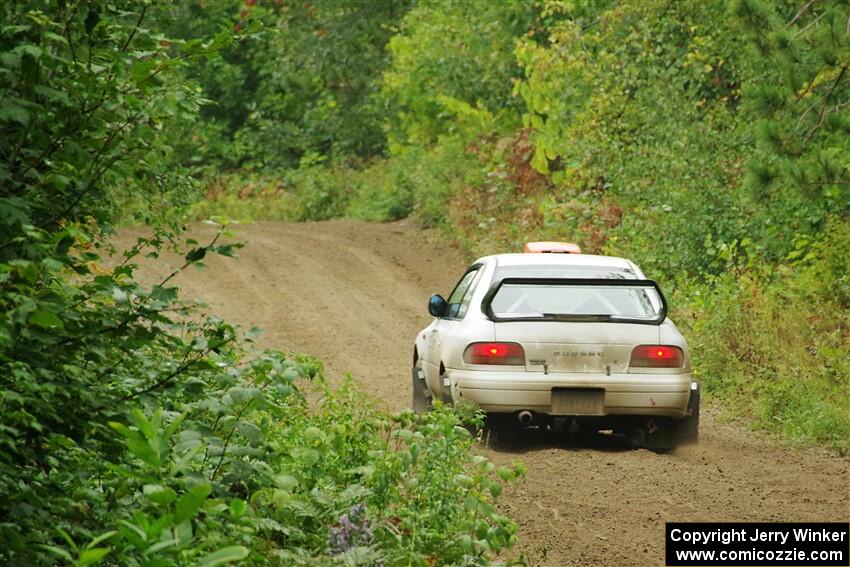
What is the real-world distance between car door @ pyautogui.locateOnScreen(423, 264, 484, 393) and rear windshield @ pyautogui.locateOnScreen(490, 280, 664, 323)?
1.46 ft

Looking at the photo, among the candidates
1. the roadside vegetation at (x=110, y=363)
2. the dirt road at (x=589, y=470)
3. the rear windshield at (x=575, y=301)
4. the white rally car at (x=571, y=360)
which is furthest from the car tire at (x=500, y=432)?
the roadside vegetation at (x=110, y=363)

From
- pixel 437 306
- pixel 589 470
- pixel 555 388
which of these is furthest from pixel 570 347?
pixel 437 306

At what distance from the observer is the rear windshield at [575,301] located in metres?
11.2

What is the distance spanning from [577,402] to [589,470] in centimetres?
87

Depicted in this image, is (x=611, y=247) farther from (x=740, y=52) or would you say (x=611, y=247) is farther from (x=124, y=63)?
(x=124, y=63)

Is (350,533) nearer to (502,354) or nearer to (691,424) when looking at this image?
(502,354)

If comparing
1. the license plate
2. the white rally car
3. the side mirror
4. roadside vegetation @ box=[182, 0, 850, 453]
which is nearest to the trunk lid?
the white rally car

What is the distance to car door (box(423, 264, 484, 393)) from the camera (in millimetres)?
11555

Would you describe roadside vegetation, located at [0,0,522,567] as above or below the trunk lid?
above

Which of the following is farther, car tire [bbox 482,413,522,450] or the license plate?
car tire [bbox 482,413,522,450]

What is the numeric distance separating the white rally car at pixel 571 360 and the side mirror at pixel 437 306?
72 centimetres

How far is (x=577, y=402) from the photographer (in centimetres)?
1084

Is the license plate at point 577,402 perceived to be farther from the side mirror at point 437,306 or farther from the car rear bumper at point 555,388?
the side mirror at point 437,306

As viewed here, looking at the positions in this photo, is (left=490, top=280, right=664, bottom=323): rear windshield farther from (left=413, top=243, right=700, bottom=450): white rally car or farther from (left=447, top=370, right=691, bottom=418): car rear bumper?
(left=447, top=370, right=691, bottom=418): car rear bumper
